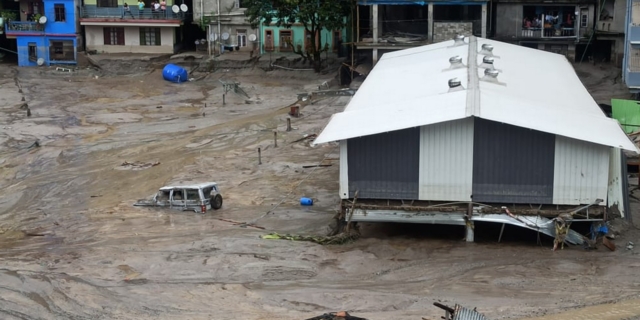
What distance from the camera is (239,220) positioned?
30797 mm

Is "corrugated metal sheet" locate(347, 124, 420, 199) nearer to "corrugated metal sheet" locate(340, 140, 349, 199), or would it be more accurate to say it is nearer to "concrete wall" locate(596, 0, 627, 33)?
"corrugated metal sheet" locate(340, 140, 349, 199)

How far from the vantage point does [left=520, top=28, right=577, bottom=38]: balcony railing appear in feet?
175

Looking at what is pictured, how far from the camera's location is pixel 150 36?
64000 mm

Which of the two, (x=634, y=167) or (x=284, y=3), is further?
(x=284, y=3)

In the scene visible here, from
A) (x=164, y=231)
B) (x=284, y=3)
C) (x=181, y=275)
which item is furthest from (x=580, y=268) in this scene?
(x=284, y=3)

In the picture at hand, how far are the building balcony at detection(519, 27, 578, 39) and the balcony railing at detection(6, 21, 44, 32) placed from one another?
30480 millimetres

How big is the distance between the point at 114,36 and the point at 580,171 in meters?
43.1

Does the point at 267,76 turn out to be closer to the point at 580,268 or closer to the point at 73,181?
the point at 73,181

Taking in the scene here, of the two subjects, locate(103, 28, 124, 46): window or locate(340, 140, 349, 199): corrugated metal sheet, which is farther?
locate(103, 28, 124, 46): window

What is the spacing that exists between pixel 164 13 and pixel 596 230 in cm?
4121

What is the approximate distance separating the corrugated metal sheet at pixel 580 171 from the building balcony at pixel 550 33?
1080 inches

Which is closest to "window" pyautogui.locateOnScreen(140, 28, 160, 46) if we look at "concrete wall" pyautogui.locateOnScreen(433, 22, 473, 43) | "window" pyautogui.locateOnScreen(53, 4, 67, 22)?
"window" pyautogui.locateOnScreen(53, 4, 67, 22)

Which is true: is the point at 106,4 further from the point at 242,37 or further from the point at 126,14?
the point at 242,37

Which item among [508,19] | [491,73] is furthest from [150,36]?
[491,73]
